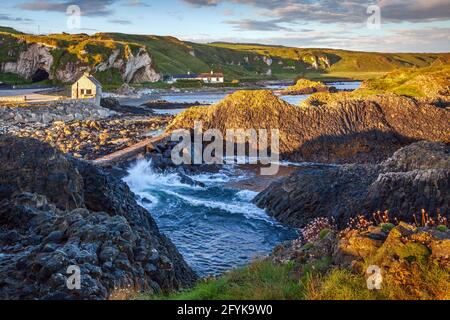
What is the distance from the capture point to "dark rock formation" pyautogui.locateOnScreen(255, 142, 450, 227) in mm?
14578

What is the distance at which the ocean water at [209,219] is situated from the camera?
15195 millimetres

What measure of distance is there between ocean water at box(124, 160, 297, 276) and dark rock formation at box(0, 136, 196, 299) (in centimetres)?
264

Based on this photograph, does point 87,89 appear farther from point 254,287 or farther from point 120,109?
point 254,287

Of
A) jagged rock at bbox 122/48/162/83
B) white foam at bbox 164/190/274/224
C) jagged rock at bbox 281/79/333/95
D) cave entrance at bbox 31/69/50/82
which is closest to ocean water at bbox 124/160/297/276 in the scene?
white foam at bbox 164/190/274/224

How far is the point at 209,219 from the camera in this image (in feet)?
62.5

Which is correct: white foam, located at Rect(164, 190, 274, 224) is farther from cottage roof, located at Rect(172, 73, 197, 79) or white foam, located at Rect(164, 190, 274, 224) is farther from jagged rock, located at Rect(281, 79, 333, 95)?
cottage roof, located at Rect(172, 73, 197, 79)

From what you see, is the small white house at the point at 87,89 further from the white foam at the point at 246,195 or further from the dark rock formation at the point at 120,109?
the white foam at the point at 246,195

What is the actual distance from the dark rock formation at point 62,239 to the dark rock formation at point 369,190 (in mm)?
6305

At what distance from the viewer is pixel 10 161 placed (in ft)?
42.4

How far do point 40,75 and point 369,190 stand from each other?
4620 inches

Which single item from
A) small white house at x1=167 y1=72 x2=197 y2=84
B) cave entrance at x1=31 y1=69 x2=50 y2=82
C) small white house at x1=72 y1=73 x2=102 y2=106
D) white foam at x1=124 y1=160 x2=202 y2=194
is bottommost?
white foam at x1=124 y1=160 x2=202 y2=194
